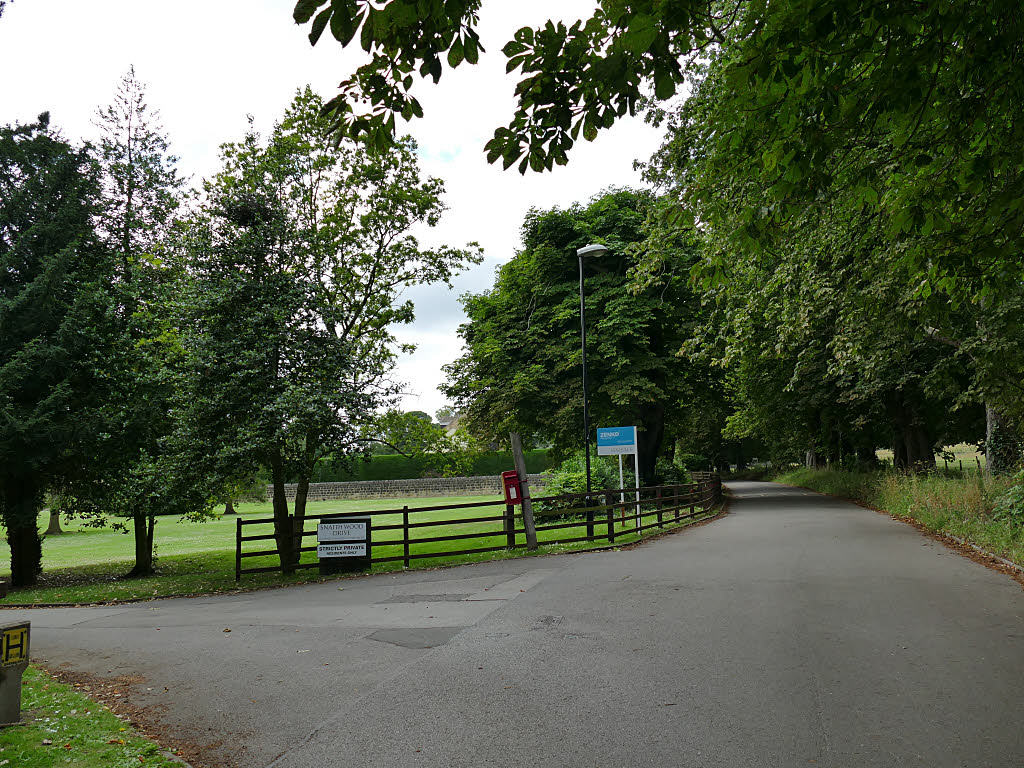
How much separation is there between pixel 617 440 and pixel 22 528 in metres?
16.4

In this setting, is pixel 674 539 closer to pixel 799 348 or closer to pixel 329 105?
pixel 799 348

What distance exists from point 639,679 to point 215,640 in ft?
17.5

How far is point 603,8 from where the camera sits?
15.4 ft

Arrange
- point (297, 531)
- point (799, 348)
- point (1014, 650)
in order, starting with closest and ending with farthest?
point (1014, 650), point (297, 531), point (799, 348)

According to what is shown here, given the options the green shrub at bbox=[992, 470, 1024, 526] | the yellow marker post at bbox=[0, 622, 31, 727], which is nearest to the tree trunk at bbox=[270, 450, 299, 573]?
the yellow marker post at bbox=[0, 622, 31, 727]

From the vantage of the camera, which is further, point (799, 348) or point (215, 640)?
point (799, 348)

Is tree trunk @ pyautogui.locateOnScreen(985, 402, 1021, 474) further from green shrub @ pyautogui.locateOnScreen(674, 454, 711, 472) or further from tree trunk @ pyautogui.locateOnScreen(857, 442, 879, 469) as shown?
green shrub @ pyautogui.locateOnScreen(674, 454, 711, 472)

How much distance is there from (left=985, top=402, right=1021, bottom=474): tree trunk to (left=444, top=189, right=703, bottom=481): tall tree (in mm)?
9554

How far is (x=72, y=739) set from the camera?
15.4 feet

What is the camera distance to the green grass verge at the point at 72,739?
429 cm

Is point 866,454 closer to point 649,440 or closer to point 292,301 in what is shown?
point 649,440

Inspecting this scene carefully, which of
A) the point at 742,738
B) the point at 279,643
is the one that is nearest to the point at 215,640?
the point at 279,643

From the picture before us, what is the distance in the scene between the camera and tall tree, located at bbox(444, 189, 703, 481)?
81.1 feet

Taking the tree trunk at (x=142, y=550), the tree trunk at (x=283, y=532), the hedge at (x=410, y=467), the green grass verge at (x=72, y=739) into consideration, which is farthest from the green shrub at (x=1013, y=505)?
the hedge at (x=410, y=467)
